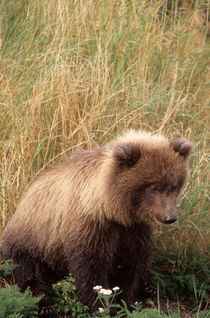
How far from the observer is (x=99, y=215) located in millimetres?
4293

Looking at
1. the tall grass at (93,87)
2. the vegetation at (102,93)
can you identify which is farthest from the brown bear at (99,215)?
the tall grass at (93,87)

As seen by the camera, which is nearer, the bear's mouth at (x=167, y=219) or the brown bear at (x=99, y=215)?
the bear's mouth at (x=167, y=219)

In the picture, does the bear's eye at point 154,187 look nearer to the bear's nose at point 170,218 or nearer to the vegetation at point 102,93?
the bear's nose at point 170,218

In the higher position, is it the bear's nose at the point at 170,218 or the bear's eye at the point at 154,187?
the bear's eye at the point at 154,187

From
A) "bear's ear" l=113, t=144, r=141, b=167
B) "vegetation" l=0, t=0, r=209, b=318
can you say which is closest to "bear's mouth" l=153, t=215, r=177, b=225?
"bear's ear" l=113, t=144, r=141, b=167

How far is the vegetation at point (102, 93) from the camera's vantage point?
5.31 meters

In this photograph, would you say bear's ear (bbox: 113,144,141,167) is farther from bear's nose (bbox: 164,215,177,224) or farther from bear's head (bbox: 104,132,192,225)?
bear's nose (bbox: 164,215,177,224)

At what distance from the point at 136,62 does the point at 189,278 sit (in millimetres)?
2231

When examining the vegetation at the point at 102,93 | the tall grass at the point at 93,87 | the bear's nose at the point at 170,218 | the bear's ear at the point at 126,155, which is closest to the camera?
the bear's nose at the point at 170,218

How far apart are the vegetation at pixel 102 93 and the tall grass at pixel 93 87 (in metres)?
0.01

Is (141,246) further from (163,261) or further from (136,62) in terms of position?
(136,62)

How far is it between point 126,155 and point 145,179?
0.21 m

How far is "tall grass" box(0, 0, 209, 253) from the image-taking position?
213 inches

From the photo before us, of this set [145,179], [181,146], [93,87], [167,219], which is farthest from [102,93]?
[167,219]
